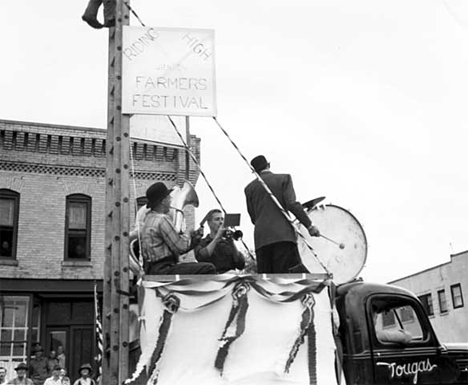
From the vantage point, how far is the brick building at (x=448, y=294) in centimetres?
3134

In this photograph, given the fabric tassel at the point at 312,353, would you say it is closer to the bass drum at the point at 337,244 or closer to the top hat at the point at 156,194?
the bass drum at the point at 337,244

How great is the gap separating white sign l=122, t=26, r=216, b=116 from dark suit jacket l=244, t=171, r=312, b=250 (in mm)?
965

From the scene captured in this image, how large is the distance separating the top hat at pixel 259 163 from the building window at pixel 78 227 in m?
14.2

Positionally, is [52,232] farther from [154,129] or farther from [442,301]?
[442,301]

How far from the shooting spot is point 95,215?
20.1 metres

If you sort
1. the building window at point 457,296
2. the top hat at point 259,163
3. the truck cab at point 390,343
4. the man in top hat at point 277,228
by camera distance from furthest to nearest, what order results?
the building window at point 457,296 → the top hat at point 259,163 → the man in top hat at point 277,228 → the truck cab at point 390,343

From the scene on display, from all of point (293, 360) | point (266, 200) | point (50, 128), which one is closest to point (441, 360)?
point (293, 360)

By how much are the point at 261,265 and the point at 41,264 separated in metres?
14.5

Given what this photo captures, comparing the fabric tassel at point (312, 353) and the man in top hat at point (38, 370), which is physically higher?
the fabric tassel at point (312, 353)

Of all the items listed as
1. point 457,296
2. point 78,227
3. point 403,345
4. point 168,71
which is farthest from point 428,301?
point 168,71

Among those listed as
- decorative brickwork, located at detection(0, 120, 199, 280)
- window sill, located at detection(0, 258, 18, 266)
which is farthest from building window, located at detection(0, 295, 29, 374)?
window sill, located at detection(0, 258, 18, 266)

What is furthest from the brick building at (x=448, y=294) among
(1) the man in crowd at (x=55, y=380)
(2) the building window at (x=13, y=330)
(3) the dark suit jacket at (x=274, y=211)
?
(3) the dark suit jacket at (x=274, y=211)

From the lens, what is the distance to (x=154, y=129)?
606 cm

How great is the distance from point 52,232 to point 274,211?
14.8 metres
